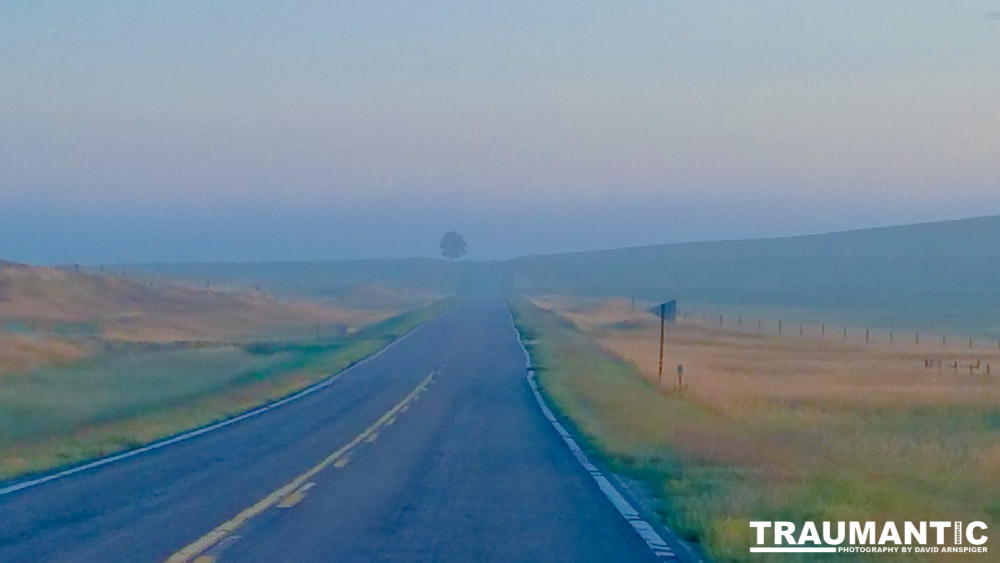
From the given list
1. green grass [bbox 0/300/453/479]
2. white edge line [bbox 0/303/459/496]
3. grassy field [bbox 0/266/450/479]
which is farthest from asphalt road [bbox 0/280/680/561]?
grassy field [bbox 0/266/450/479]

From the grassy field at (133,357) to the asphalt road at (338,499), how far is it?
184cm

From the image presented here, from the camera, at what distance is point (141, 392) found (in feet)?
109

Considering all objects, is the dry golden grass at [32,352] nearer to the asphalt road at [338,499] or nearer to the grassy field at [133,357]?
the grassy field at [133,357]

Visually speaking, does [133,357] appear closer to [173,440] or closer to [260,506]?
[173,440]

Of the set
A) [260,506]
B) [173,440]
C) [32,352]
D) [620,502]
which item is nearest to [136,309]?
[32,352]

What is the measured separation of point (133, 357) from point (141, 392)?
48.5 ft

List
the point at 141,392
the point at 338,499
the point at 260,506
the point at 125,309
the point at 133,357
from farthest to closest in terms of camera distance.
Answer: the point at 125,309, the point at 133,357, the point at 141,392, the point at 338,499, the point at 260,506

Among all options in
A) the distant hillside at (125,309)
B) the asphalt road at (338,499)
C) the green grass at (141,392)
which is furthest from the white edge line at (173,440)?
the distant hillside at (125,309)

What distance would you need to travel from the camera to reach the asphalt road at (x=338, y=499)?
1102 centimetres

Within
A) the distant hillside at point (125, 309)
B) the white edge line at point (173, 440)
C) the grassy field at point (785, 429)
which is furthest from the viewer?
the distant hillside at point (125, 309)

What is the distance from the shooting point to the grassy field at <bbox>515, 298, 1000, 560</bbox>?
13.6 metres

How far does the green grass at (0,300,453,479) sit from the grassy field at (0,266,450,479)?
0.04 m

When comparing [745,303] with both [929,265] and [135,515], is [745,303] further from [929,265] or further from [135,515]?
[135,515]

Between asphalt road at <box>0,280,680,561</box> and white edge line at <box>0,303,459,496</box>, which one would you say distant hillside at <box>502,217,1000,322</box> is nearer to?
white edge line at <box>0,303,459,496</box>
